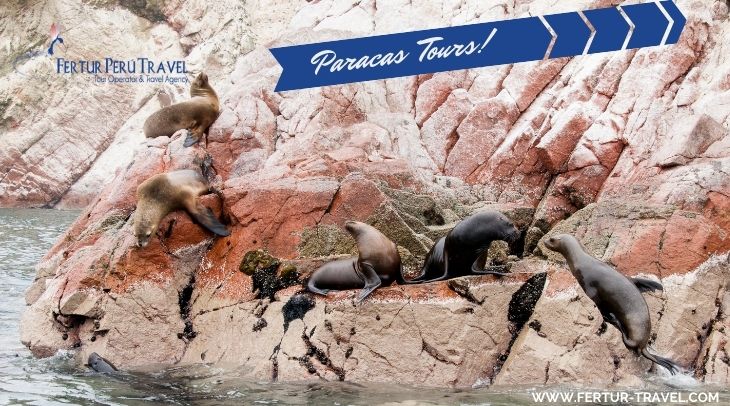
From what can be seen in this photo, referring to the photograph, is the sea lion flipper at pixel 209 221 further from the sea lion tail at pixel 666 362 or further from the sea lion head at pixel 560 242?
the sea lion tail at pixel 666 362

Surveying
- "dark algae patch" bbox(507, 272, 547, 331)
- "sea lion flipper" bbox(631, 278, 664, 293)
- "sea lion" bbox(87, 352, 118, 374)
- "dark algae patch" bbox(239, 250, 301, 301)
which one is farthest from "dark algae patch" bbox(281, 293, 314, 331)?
"sea lion flipper" bbox(631, 278, 664, 293)

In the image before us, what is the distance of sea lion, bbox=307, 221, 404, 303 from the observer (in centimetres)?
789

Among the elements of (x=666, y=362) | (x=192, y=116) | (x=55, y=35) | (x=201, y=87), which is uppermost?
(x=55, y=35)

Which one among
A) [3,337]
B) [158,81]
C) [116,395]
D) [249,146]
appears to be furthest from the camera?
[158,81]

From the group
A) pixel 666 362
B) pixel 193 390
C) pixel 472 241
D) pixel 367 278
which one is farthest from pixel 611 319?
pixel 193 390

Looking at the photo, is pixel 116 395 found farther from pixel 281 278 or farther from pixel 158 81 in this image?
pixel 158 81

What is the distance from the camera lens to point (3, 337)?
9.73m

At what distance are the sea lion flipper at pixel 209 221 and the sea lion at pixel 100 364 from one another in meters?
1.75

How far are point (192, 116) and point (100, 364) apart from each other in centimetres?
393

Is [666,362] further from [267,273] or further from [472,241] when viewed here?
[267,273]

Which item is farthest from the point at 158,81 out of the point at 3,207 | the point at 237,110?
the point at 237,110

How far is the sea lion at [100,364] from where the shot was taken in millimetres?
7969

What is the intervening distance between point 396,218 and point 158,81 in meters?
28.7

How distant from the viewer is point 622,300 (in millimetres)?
7188
